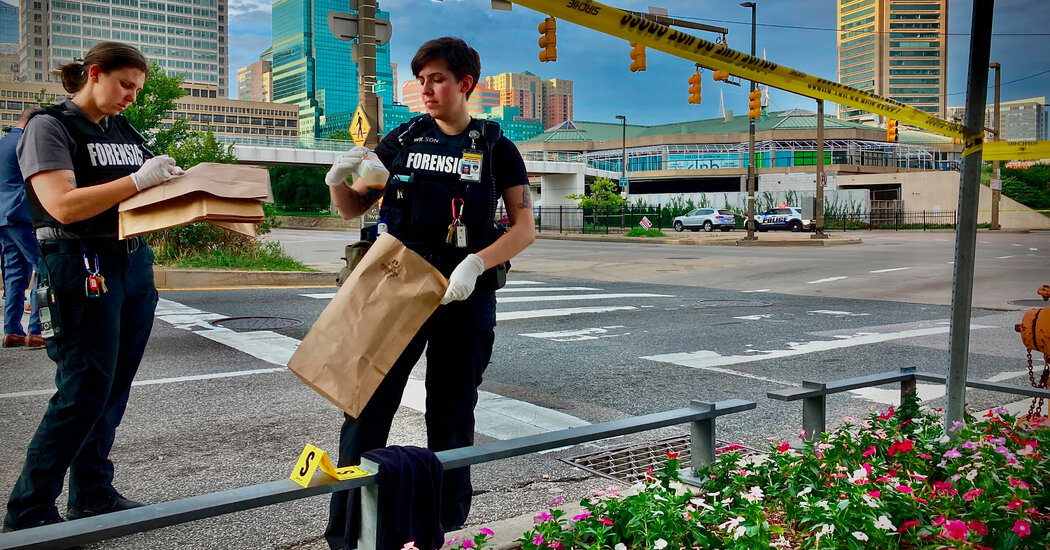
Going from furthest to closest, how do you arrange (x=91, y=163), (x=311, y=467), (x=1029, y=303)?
(x=1029, y=303) < (x=91, y=163) < (x=311, y=467)

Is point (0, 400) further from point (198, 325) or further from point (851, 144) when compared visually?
point (851, 144)

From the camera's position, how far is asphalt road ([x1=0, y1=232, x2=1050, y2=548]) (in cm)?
423

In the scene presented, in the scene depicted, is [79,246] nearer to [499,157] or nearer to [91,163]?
[91,163]

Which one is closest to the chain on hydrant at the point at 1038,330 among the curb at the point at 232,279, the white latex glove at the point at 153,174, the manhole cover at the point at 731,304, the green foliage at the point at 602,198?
the white latex glove at the point at 153,174

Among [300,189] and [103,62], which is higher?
[300,189]

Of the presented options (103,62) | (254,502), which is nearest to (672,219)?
(103,62)

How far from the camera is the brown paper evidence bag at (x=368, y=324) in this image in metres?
2.60

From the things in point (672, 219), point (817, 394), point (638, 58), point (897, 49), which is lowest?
point (817, 394)

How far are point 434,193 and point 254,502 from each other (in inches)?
51.0

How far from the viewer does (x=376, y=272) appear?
273 cm

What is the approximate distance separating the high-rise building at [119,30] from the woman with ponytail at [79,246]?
56286 millimetres

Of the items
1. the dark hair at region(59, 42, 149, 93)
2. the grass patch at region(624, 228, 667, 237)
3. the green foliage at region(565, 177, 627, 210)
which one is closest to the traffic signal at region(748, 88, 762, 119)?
the grass patch at region(624, 228, 667, 237)

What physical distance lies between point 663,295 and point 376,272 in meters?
12.5

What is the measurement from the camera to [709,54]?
5.50m
